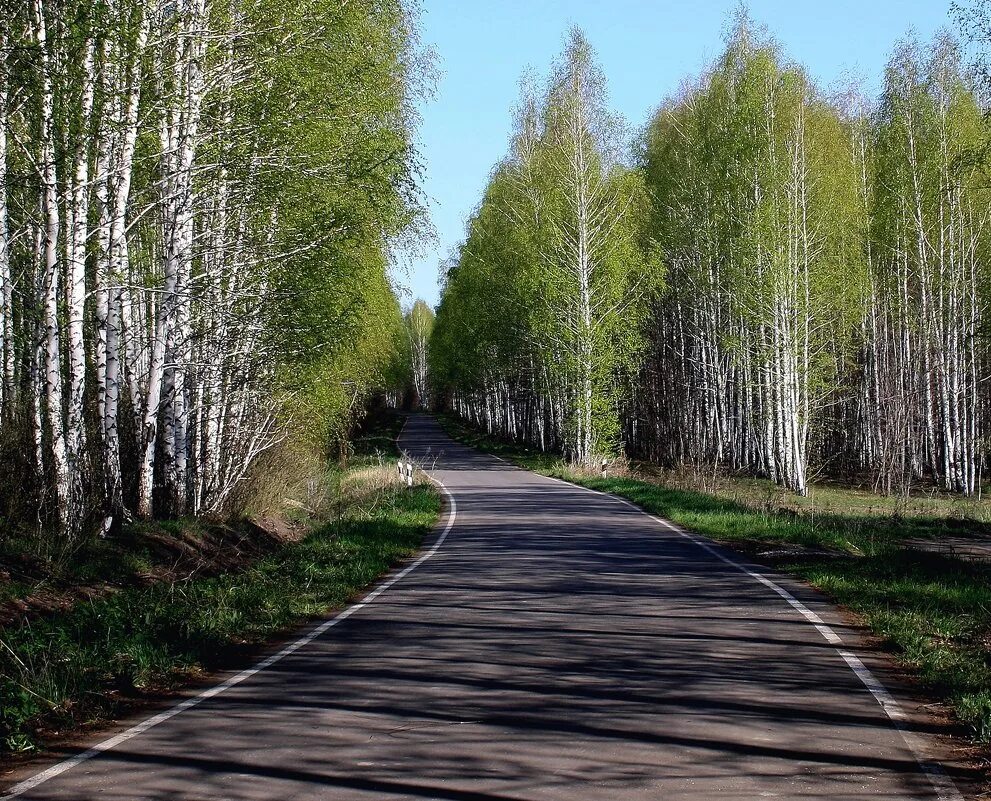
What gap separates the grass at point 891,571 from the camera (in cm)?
810

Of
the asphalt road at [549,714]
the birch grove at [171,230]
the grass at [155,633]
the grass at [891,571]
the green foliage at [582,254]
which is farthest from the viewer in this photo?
the green foliage at [582,254]

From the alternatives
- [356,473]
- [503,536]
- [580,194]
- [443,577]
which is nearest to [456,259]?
[580,194]

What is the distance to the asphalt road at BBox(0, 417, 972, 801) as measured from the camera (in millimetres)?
5324

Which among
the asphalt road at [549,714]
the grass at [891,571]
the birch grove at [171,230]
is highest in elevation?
the birch grove at [171,230]

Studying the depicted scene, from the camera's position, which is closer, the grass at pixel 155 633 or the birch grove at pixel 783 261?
the grass at pixel 155 633

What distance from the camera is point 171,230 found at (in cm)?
1571

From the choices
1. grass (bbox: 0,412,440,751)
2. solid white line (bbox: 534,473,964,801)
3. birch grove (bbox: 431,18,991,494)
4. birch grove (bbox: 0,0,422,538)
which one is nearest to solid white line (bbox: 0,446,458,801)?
grass (bbox: 0,412,440,751)

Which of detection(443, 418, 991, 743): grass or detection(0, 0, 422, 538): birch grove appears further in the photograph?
detection(0, 0, 422, 538): birch grove

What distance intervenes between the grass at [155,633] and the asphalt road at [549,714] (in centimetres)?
66

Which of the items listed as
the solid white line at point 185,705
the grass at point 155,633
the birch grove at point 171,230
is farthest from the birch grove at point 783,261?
the solid white line at point 185,705

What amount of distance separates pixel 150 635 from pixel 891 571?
8.77 meters

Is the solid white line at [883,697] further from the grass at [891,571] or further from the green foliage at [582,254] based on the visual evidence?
the green foliage at [582,254]

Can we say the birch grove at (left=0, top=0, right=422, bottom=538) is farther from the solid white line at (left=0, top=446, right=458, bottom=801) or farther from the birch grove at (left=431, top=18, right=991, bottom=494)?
the birch grove at (left=431, top=18, right=991, bottom=494)

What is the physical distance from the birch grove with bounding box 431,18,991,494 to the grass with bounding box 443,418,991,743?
352 inches
